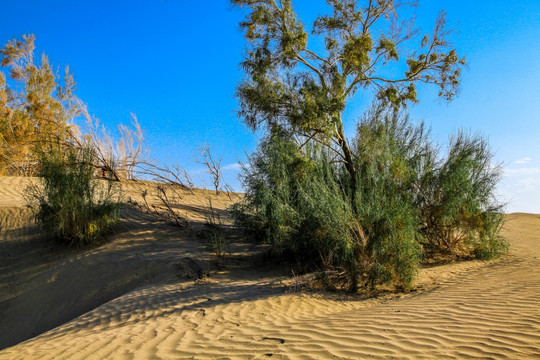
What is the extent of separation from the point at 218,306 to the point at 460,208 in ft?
22.7

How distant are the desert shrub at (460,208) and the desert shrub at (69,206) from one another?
877 centimetres

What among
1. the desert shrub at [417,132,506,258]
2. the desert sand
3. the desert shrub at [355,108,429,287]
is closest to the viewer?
the desert sand

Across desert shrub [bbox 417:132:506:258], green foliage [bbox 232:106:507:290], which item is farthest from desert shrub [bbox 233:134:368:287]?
desert shrub [bbox 417:132:506:258]

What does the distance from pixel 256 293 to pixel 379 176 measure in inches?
158

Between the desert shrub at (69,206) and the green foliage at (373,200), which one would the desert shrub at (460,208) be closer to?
the green foliage at (373,200)

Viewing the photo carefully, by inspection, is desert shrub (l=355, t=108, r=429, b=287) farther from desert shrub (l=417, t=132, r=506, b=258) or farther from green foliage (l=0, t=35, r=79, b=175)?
green foliage (l=0, t=35, r=79, b=175)


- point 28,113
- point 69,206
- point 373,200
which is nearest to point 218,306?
point 373,200

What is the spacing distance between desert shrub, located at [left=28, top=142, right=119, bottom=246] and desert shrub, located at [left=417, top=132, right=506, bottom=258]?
345 inches

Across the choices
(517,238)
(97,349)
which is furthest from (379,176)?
(517,238)

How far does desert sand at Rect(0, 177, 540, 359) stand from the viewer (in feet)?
15.4

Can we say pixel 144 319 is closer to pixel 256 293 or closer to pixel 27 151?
pixel 256 293

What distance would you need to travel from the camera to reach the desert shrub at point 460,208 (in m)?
10.5

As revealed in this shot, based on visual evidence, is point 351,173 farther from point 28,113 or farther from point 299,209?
point 28,113

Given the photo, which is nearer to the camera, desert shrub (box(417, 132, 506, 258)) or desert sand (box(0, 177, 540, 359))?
desert sand (box(0, 177, 540, 359))
